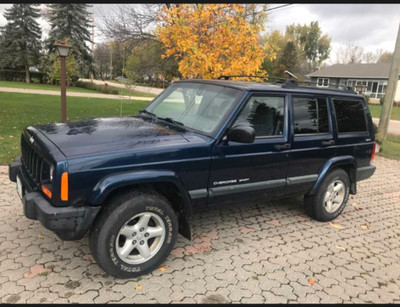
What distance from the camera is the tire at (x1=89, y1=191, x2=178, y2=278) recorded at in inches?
114

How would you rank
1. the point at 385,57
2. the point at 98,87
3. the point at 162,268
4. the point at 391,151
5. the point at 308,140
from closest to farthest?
the point at 162,268
the point at 308,140
the point at 391,151
the point at 98,87
the point at 385,57

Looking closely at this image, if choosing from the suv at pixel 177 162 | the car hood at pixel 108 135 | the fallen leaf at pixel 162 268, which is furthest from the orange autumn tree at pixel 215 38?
the fallen leaf at pixel 162 268

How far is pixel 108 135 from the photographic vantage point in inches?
128

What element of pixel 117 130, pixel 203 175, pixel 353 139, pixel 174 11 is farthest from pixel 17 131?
pixel 353 139

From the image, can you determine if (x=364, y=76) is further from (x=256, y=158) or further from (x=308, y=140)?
(x=256, y=158)

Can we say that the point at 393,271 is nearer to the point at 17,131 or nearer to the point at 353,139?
the point at 353,139

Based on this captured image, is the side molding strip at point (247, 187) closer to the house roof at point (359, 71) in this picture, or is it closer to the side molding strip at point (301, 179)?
the side molding strip at point (301, 179)

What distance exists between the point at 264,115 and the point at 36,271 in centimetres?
296

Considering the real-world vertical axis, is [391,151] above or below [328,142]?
below

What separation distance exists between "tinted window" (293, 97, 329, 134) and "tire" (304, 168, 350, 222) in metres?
0.76

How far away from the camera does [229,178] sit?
358 centimetres

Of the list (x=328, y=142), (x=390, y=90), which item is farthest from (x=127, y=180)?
(x=390, y=90)

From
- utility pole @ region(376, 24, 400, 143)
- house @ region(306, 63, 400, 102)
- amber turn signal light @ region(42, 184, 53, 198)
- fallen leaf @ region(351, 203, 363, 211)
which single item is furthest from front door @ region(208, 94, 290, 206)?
house @ region(306, 63, 400, 102)

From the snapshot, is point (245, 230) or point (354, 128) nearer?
point (245, 230)
